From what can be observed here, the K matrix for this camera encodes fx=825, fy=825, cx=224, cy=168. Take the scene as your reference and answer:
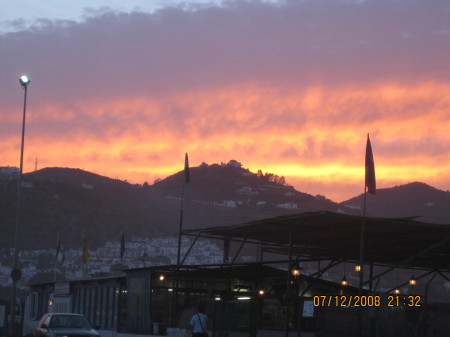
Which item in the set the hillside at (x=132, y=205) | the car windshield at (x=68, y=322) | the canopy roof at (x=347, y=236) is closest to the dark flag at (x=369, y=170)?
the canopy roof at (x=347, y=236)

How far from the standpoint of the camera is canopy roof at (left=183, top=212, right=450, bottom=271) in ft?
88.8

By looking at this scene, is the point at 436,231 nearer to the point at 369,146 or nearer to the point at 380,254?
the point at 369,146

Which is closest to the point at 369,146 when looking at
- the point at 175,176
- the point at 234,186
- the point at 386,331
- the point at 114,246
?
the point at 386,331

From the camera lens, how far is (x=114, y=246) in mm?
116188

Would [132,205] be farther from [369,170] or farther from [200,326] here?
[200,326]

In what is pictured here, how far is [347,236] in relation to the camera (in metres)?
32.4

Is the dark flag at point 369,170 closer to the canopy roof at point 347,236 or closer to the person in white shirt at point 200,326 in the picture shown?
the canopy roof at point 347,236

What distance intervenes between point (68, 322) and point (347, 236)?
11.4m

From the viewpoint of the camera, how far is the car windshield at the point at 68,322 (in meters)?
27.5

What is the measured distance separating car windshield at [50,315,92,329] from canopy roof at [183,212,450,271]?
590 centimetres

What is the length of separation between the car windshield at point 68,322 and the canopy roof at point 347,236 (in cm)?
590

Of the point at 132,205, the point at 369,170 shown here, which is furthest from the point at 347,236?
the point at 132,205
